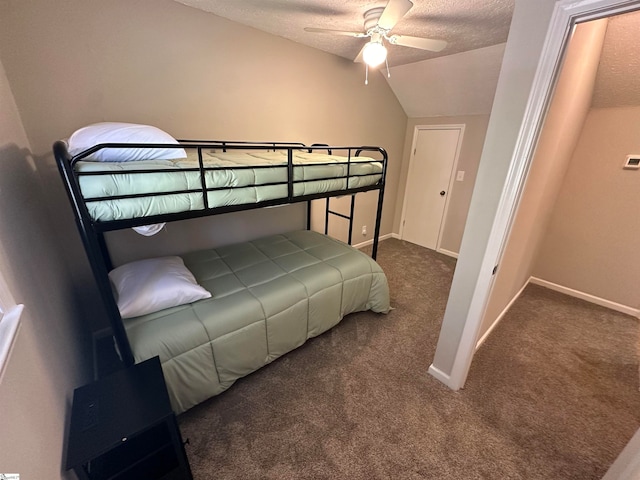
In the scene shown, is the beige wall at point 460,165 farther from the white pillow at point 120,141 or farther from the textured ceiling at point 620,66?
the white pillow at point 120,141

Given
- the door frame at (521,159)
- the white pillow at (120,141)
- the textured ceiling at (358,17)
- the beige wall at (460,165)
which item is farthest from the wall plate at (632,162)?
the white pillow at (120,141)

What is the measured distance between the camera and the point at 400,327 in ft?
7.50

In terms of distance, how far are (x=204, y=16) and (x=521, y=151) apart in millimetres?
2350

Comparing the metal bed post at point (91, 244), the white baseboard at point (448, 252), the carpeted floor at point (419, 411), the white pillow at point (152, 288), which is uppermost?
the metal bed post at point (91, 244)

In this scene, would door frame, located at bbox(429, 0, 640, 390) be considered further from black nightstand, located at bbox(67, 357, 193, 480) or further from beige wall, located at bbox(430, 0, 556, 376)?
black nightstand, located at bbox(67, 357, 193, 480)

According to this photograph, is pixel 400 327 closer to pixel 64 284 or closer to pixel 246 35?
pixel 64 284

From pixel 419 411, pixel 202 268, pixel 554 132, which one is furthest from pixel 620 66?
pixel 202 268

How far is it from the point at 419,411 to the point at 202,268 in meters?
1.81

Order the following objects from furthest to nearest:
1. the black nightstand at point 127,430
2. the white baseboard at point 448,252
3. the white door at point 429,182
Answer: the white baseboard at point 448,252
the white door at point 429,182
the black nightstand at point 127,430

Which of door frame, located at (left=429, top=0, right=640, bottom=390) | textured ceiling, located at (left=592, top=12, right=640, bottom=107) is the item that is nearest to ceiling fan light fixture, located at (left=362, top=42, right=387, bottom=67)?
door frame, located at (left=429, top=0, right=640, bottom=390)

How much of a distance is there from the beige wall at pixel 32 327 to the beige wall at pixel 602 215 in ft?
14.1

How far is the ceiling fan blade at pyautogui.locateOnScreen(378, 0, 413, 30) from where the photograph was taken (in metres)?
1.35

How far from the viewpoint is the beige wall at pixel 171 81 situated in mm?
1460

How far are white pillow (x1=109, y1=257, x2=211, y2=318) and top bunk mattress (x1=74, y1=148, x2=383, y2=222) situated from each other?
0.55 metres
